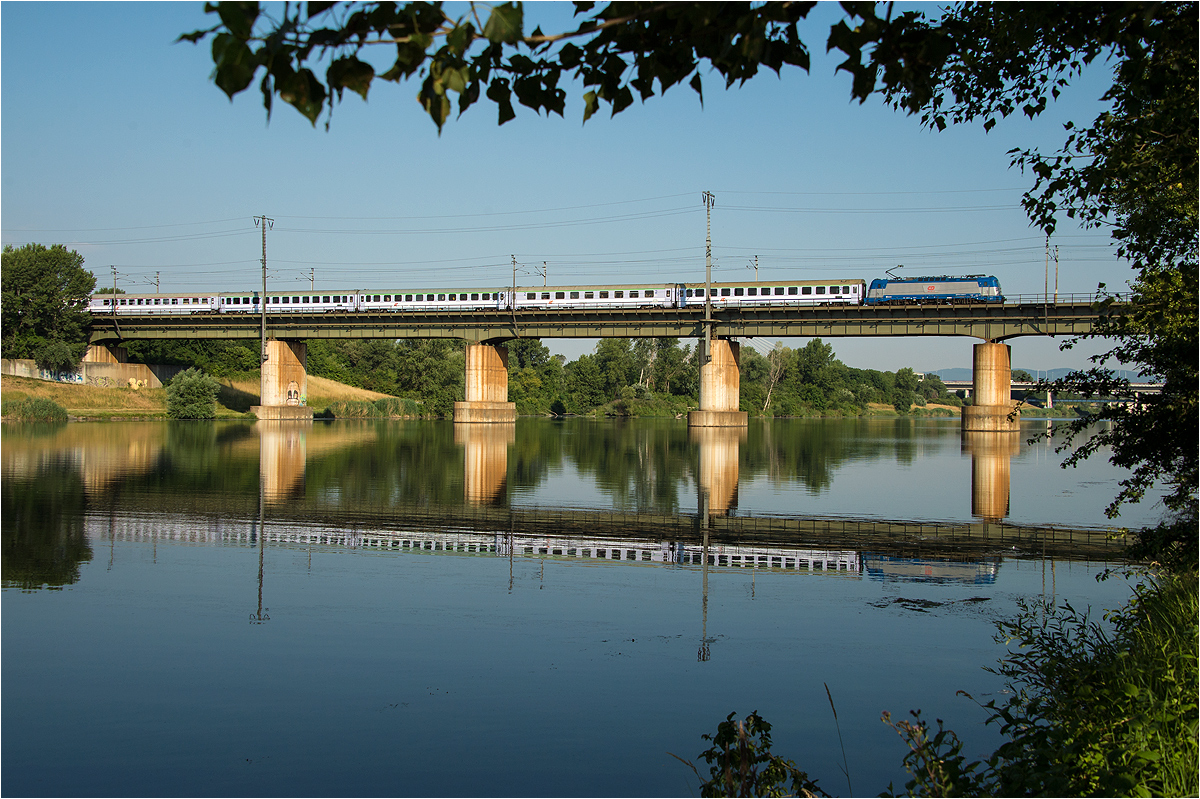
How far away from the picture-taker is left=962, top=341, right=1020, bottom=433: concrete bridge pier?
69875 millimetres

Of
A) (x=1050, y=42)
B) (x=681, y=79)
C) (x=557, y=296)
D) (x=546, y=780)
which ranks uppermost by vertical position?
(x=557, y=296)

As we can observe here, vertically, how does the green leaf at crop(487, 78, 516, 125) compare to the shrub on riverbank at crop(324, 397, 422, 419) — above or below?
above

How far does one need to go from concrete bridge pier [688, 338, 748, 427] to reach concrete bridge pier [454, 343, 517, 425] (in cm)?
1941

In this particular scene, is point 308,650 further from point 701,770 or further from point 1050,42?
point 1050,42

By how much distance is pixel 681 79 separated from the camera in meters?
5.08

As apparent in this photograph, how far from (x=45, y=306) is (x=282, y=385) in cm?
2589

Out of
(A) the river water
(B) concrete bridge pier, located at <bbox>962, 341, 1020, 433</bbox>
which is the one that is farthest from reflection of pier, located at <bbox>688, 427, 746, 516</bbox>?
(B) concrete bridge pier, located at <bbox>962, 341, 1020, 433</bbox>

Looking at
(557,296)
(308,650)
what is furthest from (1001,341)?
(308,650)

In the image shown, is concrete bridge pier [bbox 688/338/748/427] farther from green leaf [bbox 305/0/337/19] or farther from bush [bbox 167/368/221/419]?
green leaf [bbox 305/0/337/19]

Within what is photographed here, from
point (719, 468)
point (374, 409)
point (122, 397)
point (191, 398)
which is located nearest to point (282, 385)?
point (191, 398)

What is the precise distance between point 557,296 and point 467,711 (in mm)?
72613

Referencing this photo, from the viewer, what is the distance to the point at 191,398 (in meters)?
83.0

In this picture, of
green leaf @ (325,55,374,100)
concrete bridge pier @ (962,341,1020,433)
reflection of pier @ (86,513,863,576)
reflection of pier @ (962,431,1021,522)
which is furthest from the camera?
concrete bridge pier @ (962,341,1020,433)

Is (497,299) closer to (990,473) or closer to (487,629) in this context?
(990,473)
